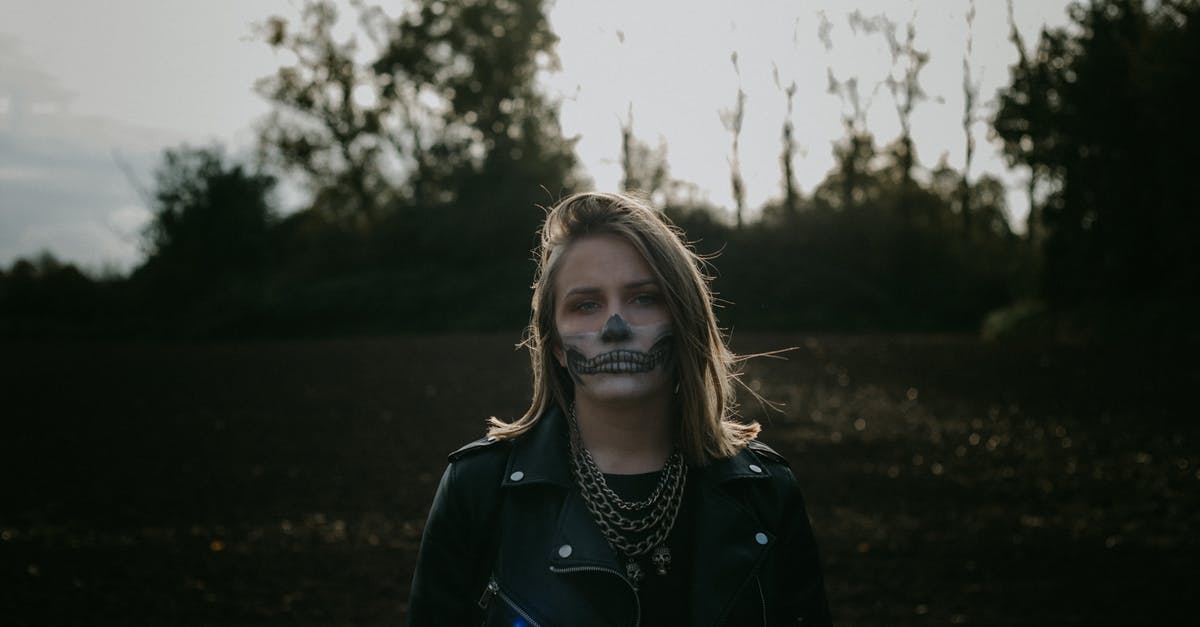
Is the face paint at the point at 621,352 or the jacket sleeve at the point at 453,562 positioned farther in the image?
the face paint at the point at 621,352

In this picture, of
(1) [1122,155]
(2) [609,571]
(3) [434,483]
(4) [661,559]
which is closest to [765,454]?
(4) [661,559]

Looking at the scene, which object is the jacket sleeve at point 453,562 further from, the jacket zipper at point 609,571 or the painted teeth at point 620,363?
the painted teeth at point 620,363

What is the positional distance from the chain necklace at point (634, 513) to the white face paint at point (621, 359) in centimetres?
18

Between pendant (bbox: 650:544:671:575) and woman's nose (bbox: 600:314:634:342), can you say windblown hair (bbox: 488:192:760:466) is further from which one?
pendant (bbox: 650:544:671:575)

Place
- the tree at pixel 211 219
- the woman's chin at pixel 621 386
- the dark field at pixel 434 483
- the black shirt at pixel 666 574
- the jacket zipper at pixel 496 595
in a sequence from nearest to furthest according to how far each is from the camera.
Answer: the jacket zipper at pixel 496 595
the black shirt at pixel 666 574
the woman's chin at pixel 621 386
the dark field at pixel 434 483
the tree at pixel 211 219

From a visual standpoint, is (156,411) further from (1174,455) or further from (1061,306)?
(1061,306)

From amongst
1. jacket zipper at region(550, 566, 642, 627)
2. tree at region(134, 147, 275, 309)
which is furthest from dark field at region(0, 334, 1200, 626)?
tree at region(134, 147, 275, 309)

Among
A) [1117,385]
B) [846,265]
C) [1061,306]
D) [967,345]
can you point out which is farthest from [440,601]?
[846,265]

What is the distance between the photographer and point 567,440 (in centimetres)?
248

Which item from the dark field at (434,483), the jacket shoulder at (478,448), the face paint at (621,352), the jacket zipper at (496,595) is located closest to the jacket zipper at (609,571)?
the jacket zipper at (496,595)

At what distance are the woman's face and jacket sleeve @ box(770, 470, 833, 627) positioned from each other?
45cm

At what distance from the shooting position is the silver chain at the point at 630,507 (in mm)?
2330

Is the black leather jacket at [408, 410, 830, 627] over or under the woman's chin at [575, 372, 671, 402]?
under

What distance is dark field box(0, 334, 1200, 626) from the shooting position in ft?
21.7
